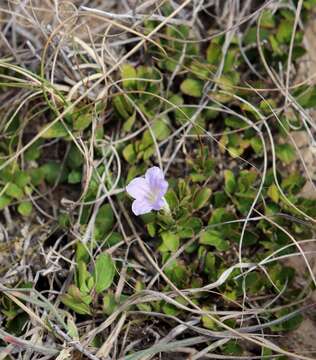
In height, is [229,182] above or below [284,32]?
below

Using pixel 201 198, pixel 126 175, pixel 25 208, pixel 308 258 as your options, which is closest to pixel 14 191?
pixel 25 208

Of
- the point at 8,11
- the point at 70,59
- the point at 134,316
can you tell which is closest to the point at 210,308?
the point at 134,316

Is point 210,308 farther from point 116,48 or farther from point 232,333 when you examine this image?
point 116,48

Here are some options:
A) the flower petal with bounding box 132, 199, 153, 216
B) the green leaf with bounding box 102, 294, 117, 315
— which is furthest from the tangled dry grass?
the flower petal with bounding box 132, 199, 153, 216

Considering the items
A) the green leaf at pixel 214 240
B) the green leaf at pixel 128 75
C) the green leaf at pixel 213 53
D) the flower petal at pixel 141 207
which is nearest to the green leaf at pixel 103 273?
the flower petal at pixel 141 207

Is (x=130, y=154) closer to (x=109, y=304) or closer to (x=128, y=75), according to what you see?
(x=128, y=75)

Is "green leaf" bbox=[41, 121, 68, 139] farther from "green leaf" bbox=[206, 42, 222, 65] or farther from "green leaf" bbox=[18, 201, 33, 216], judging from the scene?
"green leaf" bbox=[206, 42, 222, 65]
